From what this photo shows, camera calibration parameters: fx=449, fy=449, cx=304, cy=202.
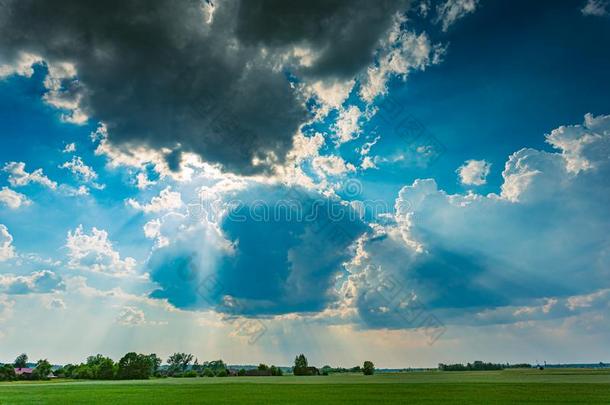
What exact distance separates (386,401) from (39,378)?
18606 cm

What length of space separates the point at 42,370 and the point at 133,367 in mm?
48010

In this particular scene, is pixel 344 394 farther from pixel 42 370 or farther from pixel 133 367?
pixel 42 370

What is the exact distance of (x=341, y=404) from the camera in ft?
175

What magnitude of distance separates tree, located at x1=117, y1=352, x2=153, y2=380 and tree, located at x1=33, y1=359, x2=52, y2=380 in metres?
42.1

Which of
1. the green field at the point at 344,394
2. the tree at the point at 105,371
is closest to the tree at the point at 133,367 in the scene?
the tree at the point at 105,371

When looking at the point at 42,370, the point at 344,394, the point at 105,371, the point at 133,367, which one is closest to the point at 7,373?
the point at 42,370

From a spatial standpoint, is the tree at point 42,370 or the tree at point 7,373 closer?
the tree at point 7,373

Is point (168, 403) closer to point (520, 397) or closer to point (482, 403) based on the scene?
point (482, 403)

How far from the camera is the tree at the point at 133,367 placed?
173875 mm

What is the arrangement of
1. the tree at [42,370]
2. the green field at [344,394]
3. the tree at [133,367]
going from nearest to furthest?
the green field at [344,394] → the tree at [133,367] → the tree at [42,370]

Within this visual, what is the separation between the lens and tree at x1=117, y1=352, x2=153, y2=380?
173875 mm

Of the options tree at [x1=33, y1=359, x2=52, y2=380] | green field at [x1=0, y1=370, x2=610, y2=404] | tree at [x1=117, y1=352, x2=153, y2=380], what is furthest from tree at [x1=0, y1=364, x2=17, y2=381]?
green field at [x1=0, y1=370, x2=610, y2=404]

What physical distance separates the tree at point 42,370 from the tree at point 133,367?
42115 millimetres

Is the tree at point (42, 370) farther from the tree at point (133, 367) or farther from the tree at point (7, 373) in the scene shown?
the tree at point (133, 367)
